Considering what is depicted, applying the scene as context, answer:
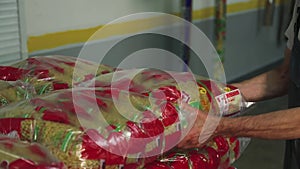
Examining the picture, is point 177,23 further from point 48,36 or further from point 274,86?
point 274,86

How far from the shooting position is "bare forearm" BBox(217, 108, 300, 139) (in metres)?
1.07

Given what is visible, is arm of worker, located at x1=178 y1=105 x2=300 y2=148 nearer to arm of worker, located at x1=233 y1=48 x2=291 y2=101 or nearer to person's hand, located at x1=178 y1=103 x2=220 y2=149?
person's hand, located at x1=178 y1=103 x2=220 y2=149

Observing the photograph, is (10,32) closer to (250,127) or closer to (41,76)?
(41,76)

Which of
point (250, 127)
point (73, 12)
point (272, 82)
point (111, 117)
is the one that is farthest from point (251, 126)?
point (73, 12)

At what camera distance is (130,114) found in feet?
2.87

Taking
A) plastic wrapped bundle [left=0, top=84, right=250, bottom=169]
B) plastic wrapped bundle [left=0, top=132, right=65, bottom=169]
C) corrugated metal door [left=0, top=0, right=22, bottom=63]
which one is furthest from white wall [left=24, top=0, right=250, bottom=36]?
plastic wrapped bundle [left=0, top=132, right=65, bottom=169]

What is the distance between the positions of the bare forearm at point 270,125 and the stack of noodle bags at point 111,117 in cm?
7

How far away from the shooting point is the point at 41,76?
1.12 m

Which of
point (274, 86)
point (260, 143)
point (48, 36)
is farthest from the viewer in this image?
point (260, 143)

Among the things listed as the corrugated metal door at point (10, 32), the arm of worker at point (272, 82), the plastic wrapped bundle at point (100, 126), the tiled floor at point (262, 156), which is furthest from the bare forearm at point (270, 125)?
the tiled floor at point (262, 156)

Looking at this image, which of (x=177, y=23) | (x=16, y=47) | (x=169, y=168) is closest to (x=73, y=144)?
(x=169, y=168)

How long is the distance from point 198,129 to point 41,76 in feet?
1.48

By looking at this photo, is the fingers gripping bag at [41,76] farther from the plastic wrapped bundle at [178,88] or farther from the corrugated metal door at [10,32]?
the corrugated metal door at [10,32]

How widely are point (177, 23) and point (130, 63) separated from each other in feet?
2.69
